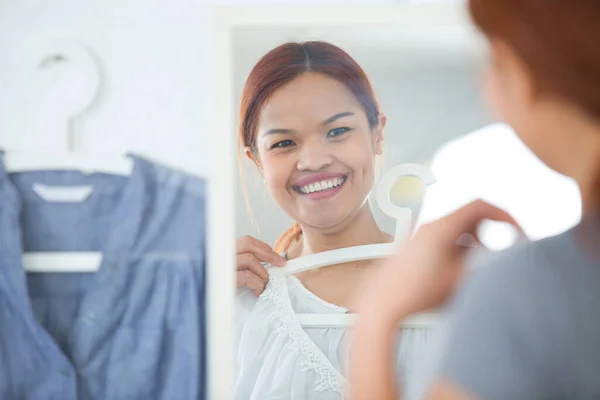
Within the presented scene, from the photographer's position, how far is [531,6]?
1.22ft

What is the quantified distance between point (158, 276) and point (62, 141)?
0.29 metres

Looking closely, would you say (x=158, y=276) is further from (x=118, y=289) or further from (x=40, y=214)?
(x=40, y=214)

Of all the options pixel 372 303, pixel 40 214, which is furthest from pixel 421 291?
pixel 40 214

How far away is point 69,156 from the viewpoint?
1202mm

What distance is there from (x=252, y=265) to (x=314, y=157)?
202 mm

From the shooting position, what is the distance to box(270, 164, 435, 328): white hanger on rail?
108 cm

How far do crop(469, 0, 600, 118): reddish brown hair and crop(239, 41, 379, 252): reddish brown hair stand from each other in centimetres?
73

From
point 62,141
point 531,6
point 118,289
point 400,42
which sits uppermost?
point 400,42

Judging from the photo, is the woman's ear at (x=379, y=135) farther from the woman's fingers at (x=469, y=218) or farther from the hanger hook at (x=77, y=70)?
the woman's fingers at (x=469, y=218)

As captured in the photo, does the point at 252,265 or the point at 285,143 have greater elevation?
the point at 285,143

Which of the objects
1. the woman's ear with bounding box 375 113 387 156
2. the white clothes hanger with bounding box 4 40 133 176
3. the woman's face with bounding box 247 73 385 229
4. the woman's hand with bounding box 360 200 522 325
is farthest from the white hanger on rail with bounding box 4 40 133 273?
the woman's hand with bounding box 360 200 522 325

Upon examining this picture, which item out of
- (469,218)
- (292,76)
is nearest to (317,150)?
(292,76)

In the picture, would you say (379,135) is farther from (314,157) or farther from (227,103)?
(227,103)

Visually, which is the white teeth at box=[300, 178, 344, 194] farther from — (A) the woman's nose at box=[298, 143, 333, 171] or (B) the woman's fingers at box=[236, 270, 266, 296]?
(B) the woman's fingers at box=[236, 270, 266, 296]
